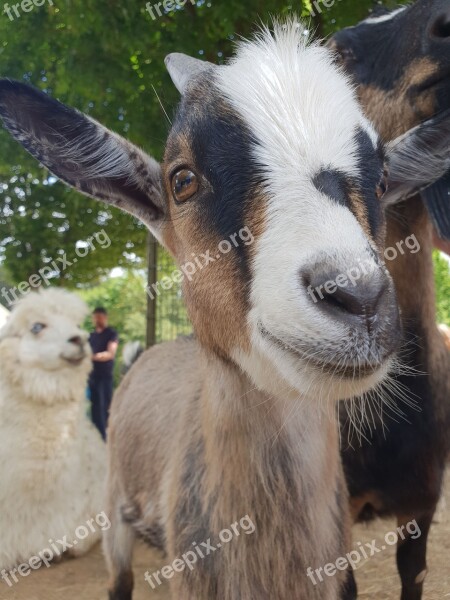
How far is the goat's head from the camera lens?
1.53 meters

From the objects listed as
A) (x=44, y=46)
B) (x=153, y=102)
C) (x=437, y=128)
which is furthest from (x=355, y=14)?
(x=437, y=128)

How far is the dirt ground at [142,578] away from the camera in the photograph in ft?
14.0

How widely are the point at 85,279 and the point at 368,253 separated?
13178mm

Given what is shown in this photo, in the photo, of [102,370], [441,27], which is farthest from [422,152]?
[102,370]

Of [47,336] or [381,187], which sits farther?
[47,336]

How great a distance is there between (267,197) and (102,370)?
23.7 feet

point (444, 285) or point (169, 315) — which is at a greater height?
point (169, 315)

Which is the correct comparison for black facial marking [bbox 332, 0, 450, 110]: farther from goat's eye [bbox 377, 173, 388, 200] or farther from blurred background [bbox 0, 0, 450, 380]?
blurred background [bbox 0, 0, 450, 380]

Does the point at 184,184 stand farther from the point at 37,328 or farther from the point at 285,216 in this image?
the point at 37,328

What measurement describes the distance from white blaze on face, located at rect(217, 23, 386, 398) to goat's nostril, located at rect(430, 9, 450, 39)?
0.87 m

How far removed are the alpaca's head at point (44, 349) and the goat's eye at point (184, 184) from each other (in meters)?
3.47

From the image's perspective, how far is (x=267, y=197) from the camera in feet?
5.77

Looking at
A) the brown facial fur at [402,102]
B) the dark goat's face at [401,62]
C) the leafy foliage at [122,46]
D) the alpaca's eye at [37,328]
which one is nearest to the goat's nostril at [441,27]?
the dark goat's face at [401,62]

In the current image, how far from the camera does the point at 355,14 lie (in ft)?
18.2
